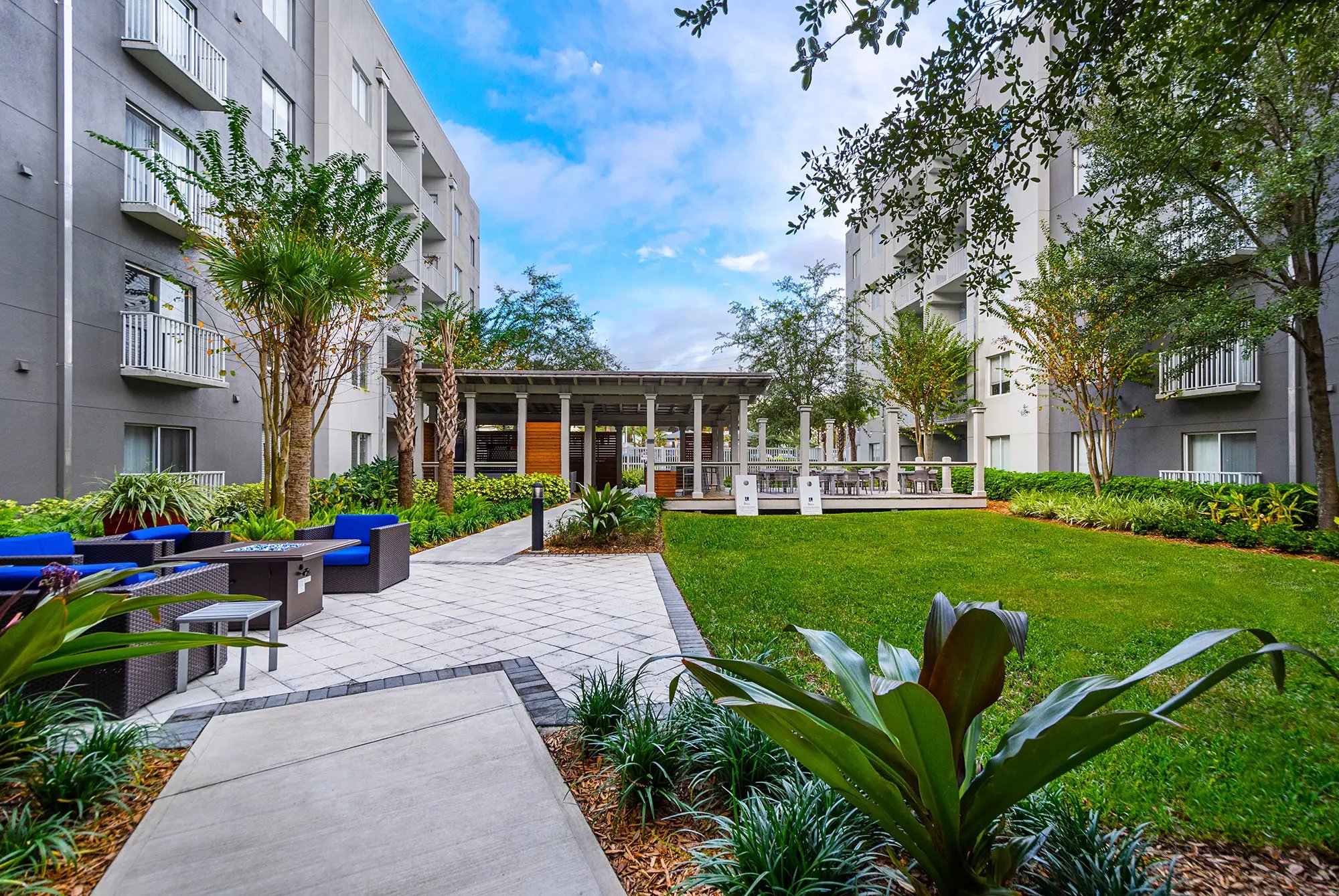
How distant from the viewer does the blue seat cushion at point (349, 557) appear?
5973 millimetres

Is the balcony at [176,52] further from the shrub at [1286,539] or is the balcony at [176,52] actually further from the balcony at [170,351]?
the shrub at [1286,539]

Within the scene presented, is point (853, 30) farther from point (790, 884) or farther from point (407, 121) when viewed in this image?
point (407, 121)

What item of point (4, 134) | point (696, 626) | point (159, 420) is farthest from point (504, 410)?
point (696, 626)

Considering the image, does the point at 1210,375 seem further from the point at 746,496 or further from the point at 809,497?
the point at 746,496

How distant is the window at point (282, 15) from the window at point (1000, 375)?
817 inches

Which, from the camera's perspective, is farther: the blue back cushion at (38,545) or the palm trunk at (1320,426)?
the palm trunk at (1320,426)

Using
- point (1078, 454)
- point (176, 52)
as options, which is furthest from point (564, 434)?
point (1078, 454)

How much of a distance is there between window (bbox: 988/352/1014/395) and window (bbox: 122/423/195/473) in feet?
67.3

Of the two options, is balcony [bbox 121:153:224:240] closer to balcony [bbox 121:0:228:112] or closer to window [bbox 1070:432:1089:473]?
balcony [bbox 121:0:228:112]

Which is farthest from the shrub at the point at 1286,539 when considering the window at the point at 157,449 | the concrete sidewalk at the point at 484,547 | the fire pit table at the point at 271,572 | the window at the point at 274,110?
the window at the point at 274,110

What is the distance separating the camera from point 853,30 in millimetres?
2527

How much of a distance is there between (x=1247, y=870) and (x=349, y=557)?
21.5 ft

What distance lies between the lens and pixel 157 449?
1030cm

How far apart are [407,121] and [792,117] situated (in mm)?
19866
